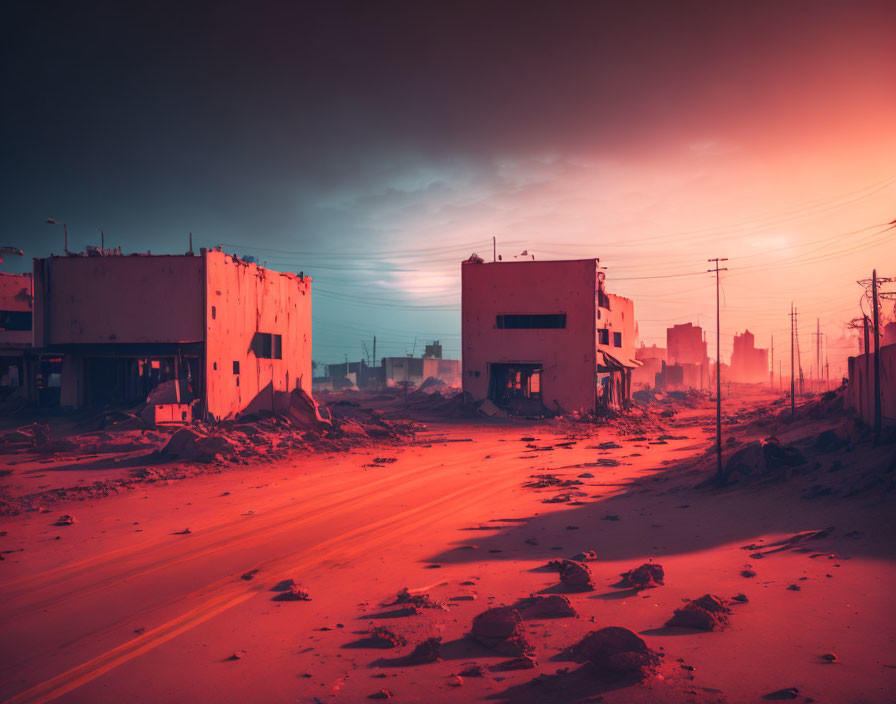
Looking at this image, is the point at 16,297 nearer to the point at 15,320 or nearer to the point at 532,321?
the point at 15,320

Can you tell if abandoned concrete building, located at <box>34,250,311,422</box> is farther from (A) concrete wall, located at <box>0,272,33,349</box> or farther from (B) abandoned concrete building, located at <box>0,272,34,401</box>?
(A) concrete wall, located at <box>0,272,33,349</box>

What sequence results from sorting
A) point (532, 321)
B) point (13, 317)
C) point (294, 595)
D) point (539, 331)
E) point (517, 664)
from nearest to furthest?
point (517, 664), point (294, 595), point (539, 331), point (532, 321), point (13, 317)

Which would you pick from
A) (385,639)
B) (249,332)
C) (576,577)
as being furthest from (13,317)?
(576,577)

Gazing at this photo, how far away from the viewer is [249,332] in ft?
94.7

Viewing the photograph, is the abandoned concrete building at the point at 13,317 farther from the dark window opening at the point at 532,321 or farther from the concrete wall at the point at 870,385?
the concrete wall at the point at 870,385

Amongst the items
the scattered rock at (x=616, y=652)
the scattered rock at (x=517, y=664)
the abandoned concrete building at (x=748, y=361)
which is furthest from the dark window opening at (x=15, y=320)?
the abandoned concrete building at (x=748, y=361)

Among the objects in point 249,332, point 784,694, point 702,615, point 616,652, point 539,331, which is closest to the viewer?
point 784,694

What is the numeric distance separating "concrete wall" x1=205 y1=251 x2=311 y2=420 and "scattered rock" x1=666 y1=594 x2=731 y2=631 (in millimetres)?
23103

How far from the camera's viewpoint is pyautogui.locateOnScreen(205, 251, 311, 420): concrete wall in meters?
26.7

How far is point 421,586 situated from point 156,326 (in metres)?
22.2

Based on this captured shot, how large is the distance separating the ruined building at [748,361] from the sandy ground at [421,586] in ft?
515

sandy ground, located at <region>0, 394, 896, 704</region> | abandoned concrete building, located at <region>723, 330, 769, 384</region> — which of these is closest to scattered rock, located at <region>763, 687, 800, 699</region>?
sandy ground, located at <region>0, 394, 896, 704</region>

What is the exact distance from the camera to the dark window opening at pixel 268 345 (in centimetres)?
2945

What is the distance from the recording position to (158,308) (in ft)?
86.9
